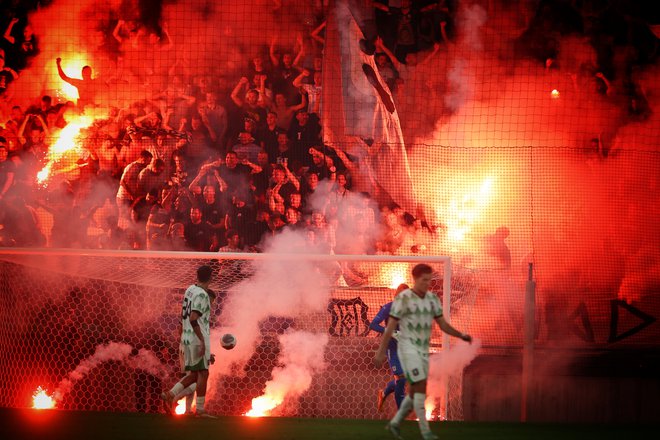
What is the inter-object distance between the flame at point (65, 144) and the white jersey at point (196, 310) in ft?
27.9

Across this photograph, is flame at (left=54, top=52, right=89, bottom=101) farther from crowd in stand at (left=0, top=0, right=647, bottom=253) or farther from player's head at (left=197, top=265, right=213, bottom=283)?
player's head at (left=197, top=265, right=213, bottom=283)

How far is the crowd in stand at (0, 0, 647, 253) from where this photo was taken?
1457 centimetres

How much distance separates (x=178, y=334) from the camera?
1152cm

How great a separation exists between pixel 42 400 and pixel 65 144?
6.56 meters

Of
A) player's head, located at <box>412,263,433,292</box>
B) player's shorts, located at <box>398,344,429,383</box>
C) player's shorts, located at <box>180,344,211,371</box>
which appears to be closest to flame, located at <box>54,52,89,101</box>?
player's shorts, located at <box>180,344,211,371</box>

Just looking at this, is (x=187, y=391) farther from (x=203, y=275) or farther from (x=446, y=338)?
(x=446, y=338)

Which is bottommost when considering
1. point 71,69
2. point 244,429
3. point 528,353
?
point 244,429

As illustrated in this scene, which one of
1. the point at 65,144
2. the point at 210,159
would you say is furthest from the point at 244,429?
the point at 65,144

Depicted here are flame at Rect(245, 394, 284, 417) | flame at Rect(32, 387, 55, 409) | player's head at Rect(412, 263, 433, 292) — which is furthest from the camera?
flame at Rect(245, 394, 284, 417)

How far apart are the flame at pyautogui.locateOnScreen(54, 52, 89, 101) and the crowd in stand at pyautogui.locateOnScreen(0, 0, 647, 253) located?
13 cm

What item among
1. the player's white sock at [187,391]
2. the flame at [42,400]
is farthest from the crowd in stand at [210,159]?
the player's white sock at [187,391]

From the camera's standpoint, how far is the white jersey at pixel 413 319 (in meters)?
6.69

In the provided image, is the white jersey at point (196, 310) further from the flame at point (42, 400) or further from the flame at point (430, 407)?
the flame at point (42, 400)

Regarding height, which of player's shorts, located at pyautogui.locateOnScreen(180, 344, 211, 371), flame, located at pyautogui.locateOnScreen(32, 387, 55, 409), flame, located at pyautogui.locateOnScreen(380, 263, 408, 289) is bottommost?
flame, located at pyautogui.locateOnScreen(32, 387, 55, 409)
